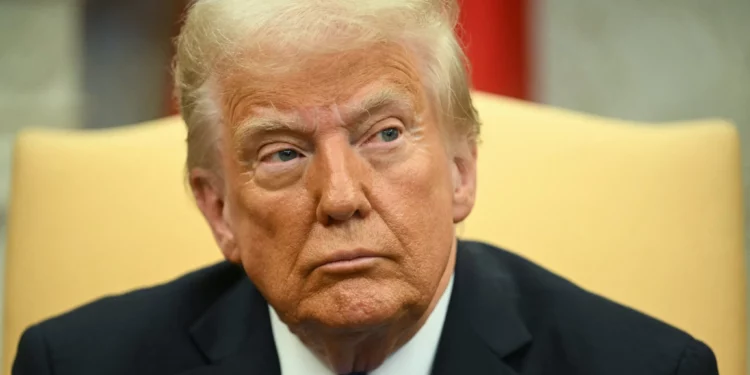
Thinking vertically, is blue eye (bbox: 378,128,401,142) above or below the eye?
above

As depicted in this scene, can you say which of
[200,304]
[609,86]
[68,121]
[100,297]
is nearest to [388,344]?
[200,304]

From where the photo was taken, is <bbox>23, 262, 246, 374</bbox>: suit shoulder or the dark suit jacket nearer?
the dark suit jacket

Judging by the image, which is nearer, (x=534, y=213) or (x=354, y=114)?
(x=354, y=114)

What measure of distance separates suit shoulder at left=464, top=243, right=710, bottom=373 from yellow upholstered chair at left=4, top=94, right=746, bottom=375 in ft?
0.49

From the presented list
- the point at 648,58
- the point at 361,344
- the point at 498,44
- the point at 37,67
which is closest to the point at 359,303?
the point at 361,344

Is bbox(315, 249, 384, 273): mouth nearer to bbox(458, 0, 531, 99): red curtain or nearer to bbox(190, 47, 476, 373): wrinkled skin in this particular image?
bbox(190, 47, 476, 373): wrinkled skin

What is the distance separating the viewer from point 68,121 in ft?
7.29

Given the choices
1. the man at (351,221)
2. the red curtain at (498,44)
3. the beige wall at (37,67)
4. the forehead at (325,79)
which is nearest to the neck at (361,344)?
the man at (351,221)

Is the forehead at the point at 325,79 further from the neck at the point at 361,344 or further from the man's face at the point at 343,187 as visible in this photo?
the neck at the point at 361,344

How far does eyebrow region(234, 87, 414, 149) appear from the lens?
1.00m

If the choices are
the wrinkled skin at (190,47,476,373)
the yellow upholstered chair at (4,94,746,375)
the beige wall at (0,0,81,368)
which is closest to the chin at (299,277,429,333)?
the wrinkled skin at (190,47,476,373)

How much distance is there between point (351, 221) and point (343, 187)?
0.04 metres

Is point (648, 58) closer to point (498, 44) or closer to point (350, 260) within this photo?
point (498, 44)

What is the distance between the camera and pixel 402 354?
1.18m
